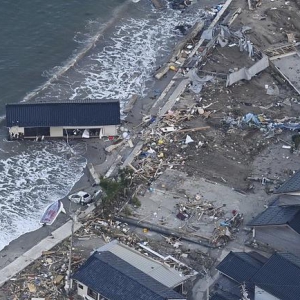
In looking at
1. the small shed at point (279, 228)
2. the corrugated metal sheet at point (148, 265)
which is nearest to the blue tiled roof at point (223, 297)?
the corrugated metal sheet at point (148, 265)

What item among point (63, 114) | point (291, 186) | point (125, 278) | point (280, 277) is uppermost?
point (291, 186)

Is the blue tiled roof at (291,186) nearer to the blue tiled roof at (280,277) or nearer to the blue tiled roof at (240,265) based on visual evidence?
the blue tiled roof at (240,265)

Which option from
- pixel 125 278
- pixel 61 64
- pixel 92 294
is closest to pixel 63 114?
pixel 61 64

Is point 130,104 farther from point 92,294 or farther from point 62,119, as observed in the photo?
point 92,294

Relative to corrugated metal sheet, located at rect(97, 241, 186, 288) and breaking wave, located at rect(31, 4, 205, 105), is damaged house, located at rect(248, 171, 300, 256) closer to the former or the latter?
corrugated metal sheet, located at rect(97, 241, 186, 288)

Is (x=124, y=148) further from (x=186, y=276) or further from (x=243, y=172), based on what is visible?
(x=186, y=276)
